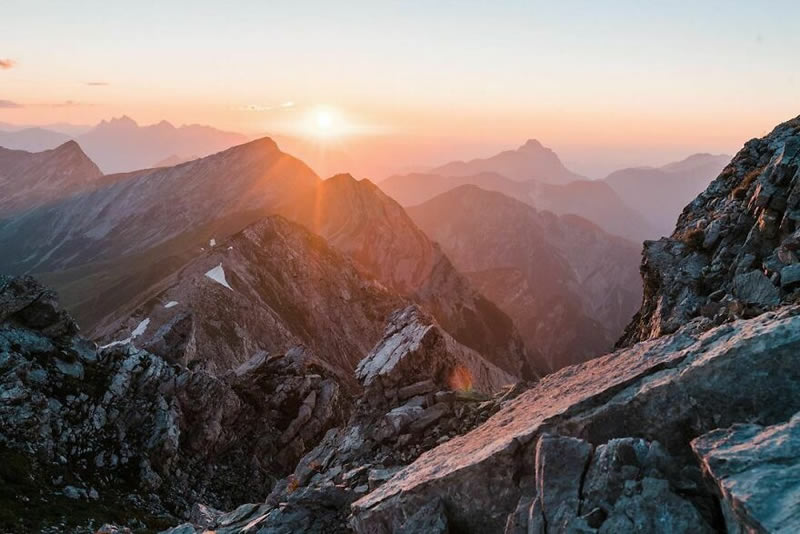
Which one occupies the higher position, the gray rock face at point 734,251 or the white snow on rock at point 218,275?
the gray rock face at point 734,251

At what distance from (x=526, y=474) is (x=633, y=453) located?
2917mm

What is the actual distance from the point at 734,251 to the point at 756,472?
1694 centimetres

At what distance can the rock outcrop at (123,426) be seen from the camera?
2638 centimetres

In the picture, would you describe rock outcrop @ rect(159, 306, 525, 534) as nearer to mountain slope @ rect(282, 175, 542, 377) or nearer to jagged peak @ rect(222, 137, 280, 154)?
mountain slope @ rect(282, 175, 542, 377)

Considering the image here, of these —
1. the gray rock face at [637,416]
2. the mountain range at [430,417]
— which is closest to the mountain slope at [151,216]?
the mountain range at [430,417]

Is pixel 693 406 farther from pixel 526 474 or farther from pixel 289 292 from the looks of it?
pixel 289 292

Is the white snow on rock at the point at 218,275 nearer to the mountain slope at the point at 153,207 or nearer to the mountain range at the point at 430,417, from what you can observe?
the mountain range at the point at 430,417

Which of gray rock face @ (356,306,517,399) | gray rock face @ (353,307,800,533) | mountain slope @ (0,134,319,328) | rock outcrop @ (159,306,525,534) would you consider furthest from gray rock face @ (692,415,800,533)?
mountain slope @ (0,134,319,328)

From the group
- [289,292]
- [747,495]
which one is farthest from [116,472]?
[289,292]

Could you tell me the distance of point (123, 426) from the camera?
3241 cm

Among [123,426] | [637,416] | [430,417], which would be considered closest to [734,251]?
[637,416]

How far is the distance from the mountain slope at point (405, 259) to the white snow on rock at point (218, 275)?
53.1 m

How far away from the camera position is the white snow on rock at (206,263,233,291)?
76.4 meters

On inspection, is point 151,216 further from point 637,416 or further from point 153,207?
point 637,416
